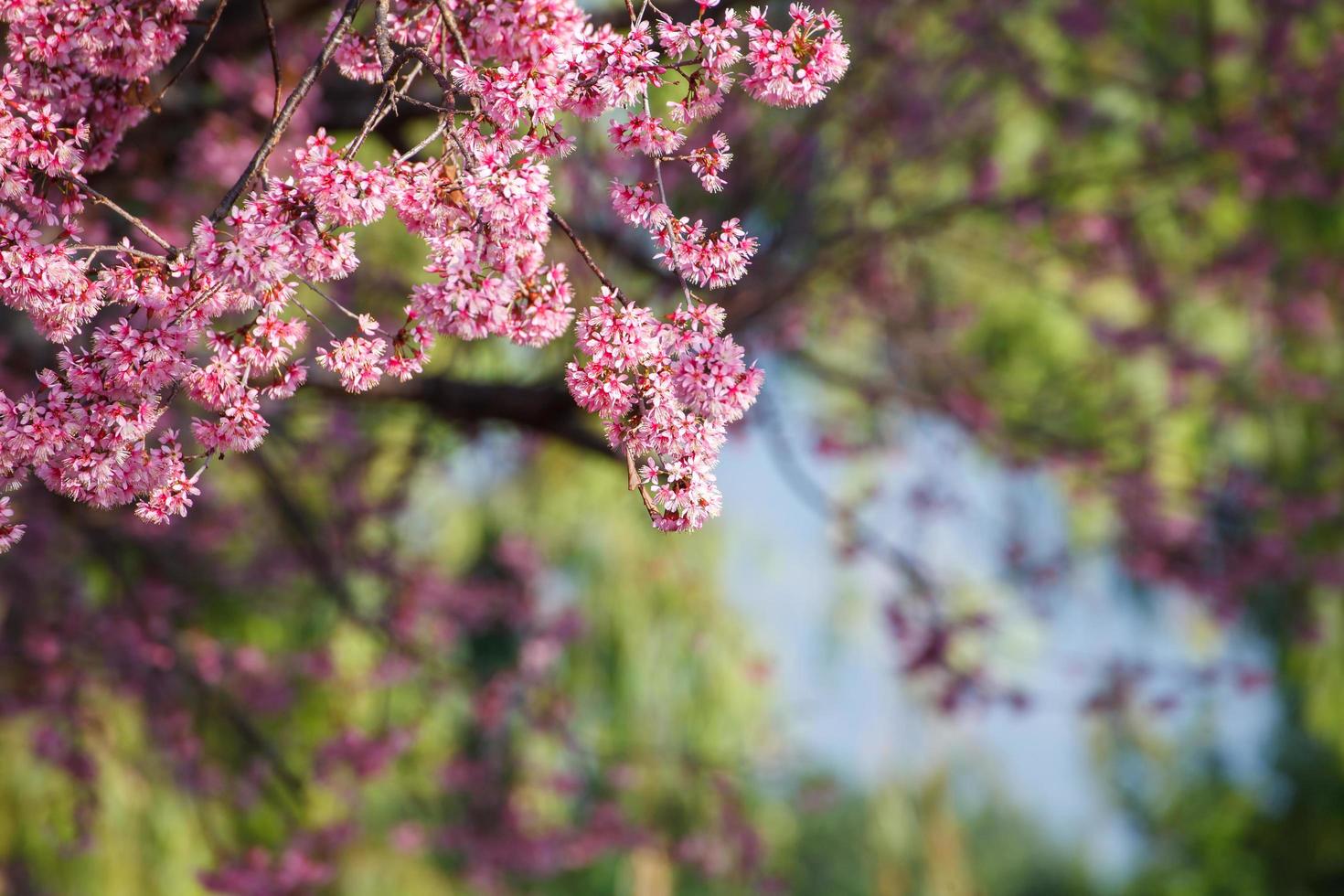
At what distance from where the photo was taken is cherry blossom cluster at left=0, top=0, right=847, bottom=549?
142 centimetres

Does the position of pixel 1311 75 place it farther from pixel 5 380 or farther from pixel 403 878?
pixel 403 878

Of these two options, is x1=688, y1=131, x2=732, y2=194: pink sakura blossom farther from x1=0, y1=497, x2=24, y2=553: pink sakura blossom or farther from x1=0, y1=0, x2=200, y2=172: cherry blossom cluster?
x1=0, y1=497, x2=24, y2=553: pink sakura blossom

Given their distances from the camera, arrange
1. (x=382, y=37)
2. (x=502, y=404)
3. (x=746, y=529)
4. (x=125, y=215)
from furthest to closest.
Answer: (x=746, y=529) < (x=502, y=404) < (x=382, y=37) < (x=125, y=215)

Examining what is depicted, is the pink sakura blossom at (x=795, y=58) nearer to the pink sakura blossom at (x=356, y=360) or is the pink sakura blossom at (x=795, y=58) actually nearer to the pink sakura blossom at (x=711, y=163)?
the pink sakura blossom at (x=711, y=163)

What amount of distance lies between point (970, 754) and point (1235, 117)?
17.9ft

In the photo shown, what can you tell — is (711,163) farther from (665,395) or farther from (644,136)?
(665,395)

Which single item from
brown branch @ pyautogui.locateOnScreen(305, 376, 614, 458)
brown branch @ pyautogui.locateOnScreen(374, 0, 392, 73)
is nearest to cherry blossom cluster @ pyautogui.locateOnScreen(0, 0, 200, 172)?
brown branch @ pyautogui.locateOnScreen(374, 0, 392, 73)

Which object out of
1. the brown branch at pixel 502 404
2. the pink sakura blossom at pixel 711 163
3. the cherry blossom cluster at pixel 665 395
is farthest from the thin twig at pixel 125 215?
the brown branch at pixel 502 404

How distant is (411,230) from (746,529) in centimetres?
585

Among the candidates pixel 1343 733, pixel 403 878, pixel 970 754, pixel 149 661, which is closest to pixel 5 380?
pixel 149 661

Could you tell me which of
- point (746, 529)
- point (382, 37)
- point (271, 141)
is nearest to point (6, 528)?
point (271, 141)

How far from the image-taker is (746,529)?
23.9ft

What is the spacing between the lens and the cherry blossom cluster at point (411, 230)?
4.67ft

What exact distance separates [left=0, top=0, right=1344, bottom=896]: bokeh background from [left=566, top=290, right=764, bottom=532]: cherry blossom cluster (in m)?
1.32
